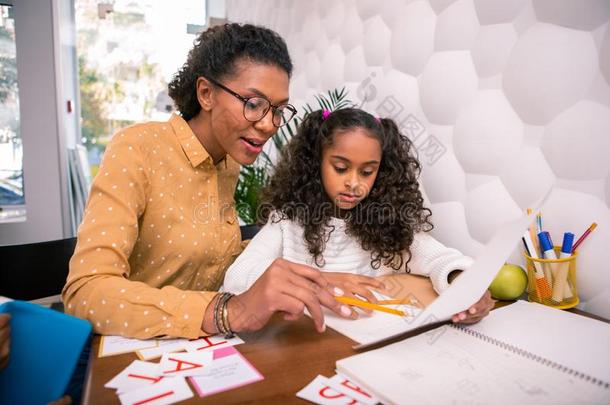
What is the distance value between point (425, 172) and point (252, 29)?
744 millimetres

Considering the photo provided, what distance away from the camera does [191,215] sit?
1132 millimetres

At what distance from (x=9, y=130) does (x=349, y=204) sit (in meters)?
2.23

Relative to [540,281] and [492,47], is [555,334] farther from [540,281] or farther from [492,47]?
[492,47]

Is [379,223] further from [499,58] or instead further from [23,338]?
[23,338]

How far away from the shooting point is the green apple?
0.98 meters

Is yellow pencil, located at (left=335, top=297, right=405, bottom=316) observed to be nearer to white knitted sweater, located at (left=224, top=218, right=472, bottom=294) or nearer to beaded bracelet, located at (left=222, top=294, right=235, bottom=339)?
beaded bracelet, located at (left=222, top=294, right=235, bottom=339)

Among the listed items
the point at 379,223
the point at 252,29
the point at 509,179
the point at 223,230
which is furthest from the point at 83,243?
the point at 509,179

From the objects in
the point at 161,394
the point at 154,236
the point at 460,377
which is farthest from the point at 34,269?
the point at 460,377

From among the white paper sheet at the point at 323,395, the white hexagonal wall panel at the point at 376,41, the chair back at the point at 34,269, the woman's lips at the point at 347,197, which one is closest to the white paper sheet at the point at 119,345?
the white paper sheet at the point at 323,395

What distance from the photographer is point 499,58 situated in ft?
3.69

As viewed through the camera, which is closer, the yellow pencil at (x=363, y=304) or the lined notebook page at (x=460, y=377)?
the lined notebook page at (x=460, y=377)

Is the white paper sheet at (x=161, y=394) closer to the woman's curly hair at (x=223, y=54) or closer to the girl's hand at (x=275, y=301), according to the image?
the girl's hand at (x=275, y=301)

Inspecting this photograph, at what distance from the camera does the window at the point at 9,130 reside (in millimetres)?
2316

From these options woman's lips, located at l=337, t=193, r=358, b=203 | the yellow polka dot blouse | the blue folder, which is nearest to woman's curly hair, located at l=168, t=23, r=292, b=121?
the yellow polka dot blouse
